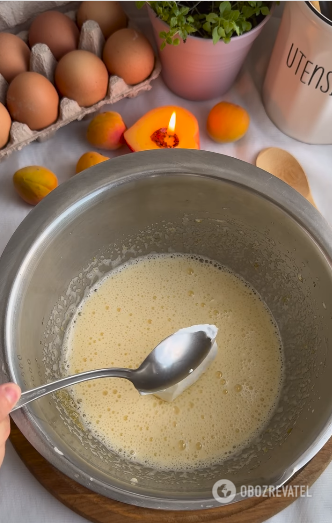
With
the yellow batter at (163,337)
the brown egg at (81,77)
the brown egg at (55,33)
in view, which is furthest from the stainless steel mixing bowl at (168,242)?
the brown egg at (55,33)

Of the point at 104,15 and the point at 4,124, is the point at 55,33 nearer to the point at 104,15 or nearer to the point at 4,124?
the point at 104,15

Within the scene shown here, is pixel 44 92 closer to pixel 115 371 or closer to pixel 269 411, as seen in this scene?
pixel 115 371

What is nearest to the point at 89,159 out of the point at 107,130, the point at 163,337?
the point at 107,130

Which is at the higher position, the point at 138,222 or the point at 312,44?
the point at 312,44

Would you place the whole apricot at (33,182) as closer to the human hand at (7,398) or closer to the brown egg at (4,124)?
the brown egg at (4,124)

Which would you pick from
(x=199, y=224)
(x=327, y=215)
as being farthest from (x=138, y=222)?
(x=327, y=215)

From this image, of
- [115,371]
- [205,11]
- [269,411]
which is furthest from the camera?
[205,11]
